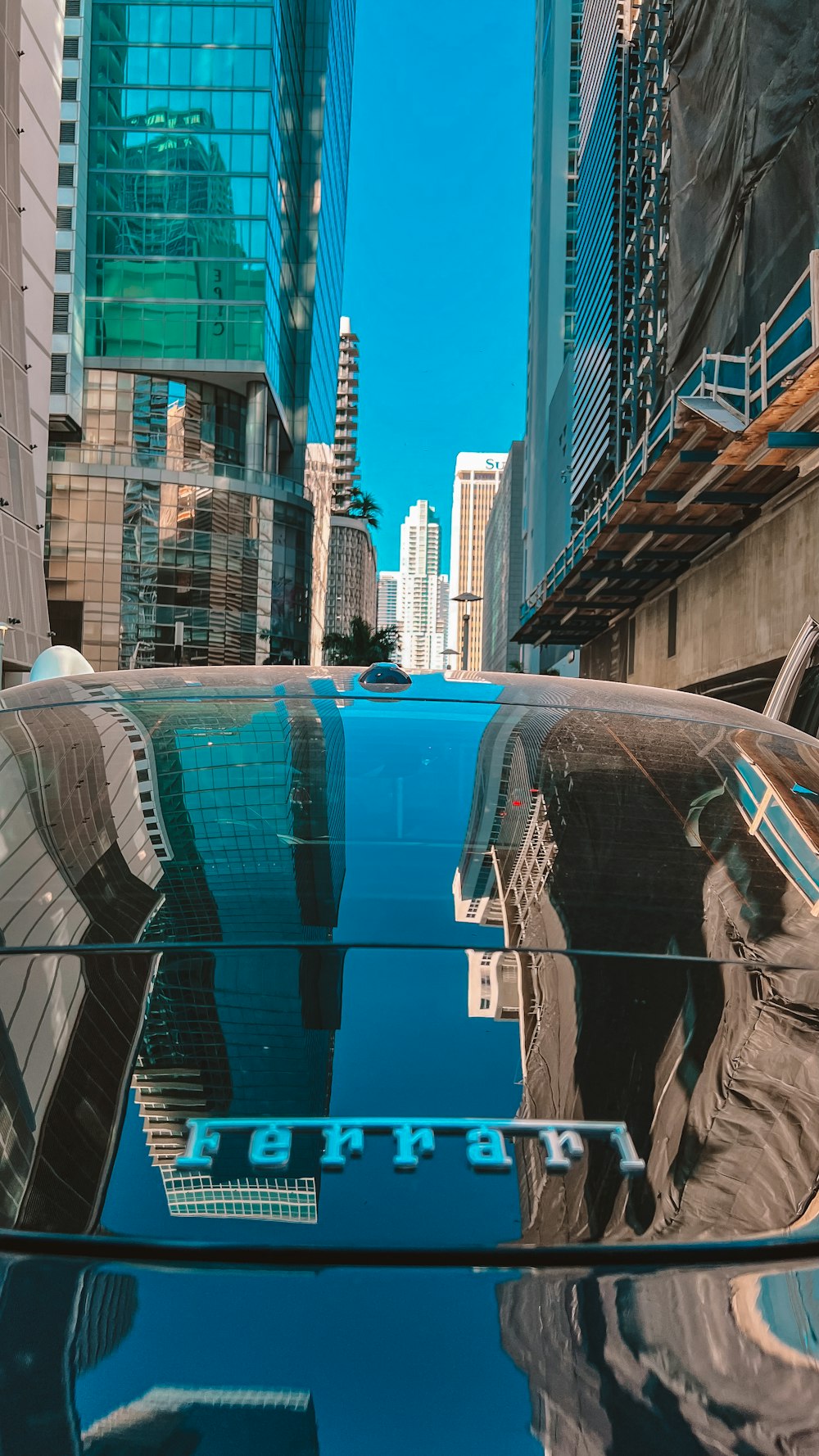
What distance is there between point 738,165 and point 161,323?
41.5 metres

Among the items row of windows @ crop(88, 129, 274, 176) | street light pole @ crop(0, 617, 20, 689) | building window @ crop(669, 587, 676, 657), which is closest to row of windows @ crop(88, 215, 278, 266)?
row of windows @ crop(88, 129, 274, 176)

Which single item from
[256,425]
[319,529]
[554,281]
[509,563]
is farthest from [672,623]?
[509,563]

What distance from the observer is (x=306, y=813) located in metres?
1.88

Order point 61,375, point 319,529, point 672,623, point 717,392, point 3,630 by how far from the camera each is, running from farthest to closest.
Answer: point 319,529 → point 61,375 → point 3,630 → point 672,623 → point 717,392

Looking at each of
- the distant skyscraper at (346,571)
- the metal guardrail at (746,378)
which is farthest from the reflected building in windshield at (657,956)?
the distant skyscraper at (346,571)

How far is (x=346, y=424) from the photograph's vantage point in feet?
438

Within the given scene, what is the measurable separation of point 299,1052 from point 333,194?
8126 cm

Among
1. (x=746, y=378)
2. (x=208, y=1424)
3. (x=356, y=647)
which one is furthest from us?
(x=356, y=647)

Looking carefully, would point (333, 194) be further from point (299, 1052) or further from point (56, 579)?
point (299, 1052)

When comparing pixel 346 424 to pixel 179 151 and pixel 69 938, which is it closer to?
pixel 179 151

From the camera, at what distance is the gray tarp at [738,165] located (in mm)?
13297

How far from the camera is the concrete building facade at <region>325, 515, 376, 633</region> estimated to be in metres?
91.9

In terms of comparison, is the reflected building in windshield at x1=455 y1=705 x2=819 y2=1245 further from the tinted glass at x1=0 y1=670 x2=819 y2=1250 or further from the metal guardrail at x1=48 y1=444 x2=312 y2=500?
the metal guardrail at x1=48 y1=444 x2=312 y2=500

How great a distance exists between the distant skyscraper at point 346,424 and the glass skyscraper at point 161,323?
68688 mm
